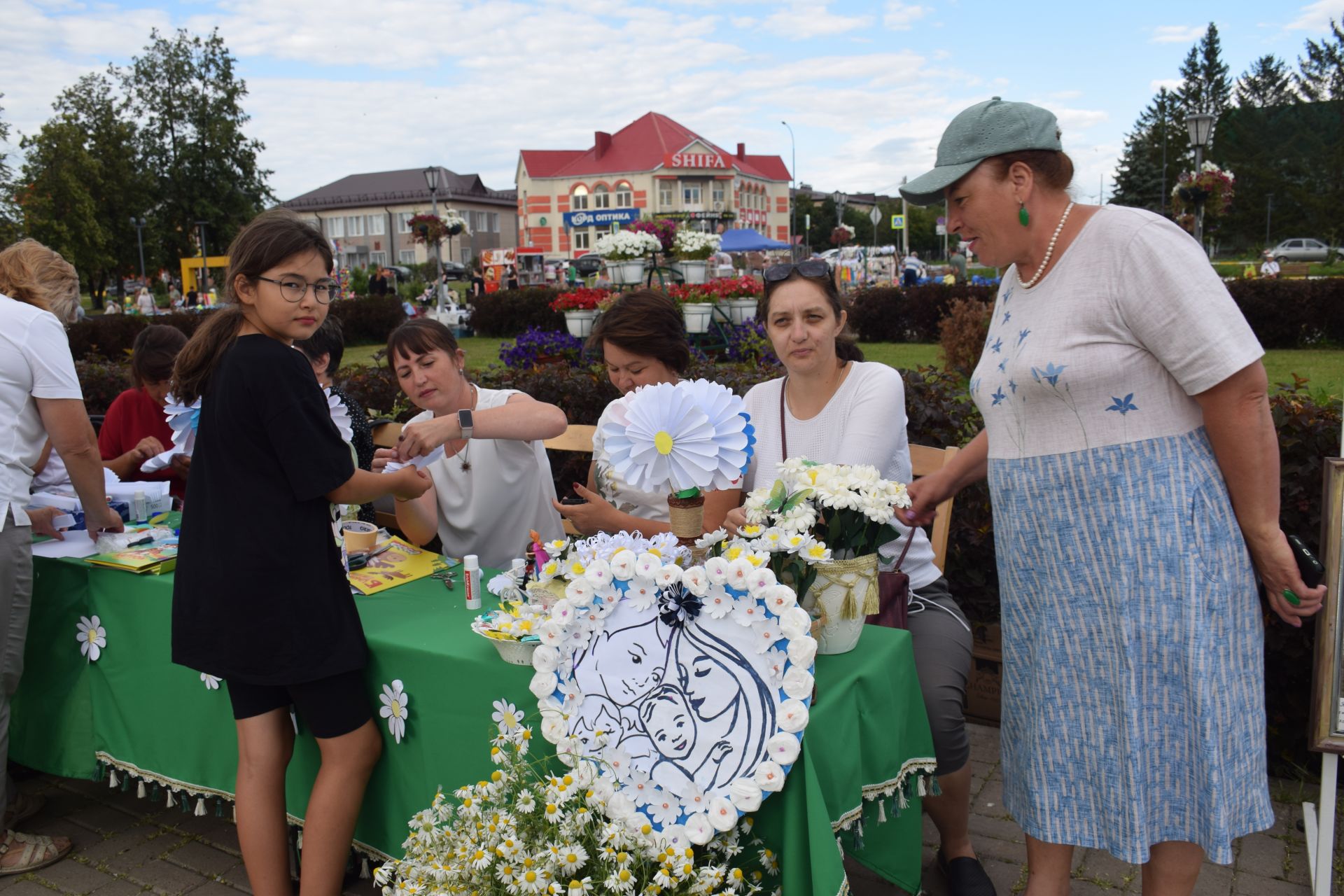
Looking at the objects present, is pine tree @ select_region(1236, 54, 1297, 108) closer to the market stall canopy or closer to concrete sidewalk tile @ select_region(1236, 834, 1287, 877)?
the market stall canopy

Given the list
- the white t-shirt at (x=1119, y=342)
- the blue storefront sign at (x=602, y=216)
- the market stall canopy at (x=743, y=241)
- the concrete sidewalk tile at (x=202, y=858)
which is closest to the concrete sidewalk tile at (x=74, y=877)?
the concrete sidewalk tile at (x=202, y=858)

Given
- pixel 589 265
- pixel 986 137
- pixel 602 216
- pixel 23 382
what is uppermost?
pixel 602 216

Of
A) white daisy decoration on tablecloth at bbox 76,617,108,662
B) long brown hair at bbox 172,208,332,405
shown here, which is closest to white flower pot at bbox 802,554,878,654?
long brown hair at bbox 172,208,332,405

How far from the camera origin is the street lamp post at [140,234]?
36537 mm

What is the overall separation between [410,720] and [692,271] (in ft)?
36.5

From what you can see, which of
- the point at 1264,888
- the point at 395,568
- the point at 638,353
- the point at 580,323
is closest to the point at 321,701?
the point at 395,568

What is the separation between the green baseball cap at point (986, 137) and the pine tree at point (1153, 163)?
189 ft

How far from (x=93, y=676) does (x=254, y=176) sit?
4389 cm

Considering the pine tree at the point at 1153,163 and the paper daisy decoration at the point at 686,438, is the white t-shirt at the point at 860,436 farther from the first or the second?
the pine tree at the point at 1153,163

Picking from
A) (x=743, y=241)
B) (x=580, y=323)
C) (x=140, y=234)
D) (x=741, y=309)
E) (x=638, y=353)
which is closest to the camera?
(x=638, y=353)

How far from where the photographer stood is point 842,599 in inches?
74.0

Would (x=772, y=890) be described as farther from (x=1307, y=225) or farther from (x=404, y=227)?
(x=404, y=227)

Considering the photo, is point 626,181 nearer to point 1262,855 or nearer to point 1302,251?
point 1302,251

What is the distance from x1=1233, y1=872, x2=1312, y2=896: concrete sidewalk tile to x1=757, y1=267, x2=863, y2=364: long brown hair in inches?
70.1
